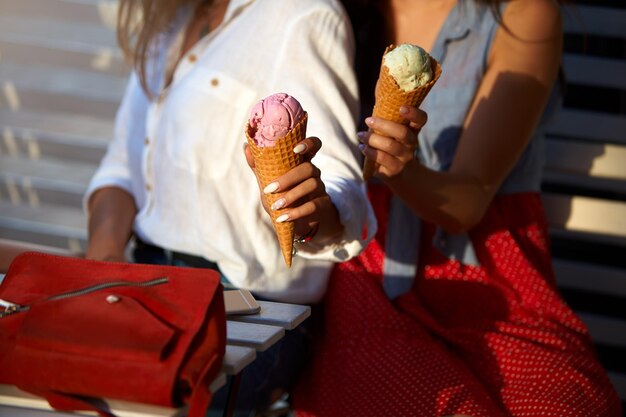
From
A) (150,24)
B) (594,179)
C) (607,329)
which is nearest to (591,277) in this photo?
(607,329)

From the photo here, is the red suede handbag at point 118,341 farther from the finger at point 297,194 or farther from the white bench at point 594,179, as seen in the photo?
the white bench at point 594,179

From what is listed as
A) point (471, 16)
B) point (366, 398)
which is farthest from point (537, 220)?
point (366, 398)

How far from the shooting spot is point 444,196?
190 centimetres

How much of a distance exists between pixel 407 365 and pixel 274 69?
754 millimetres

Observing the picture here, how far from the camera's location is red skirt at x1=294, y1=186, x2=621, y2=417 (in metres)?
1.88

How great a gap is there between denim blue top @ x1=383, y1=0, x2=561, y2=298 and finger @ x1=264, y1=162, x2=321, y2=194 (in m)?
0.67

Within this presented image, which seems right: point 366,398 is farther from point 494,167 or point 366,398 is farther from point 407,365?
point 494,167

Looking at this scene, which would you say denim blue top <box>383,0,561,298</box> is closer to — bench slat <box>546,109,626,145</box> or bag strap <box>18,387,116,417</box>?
bench slat <box>546,109,626,145</box>

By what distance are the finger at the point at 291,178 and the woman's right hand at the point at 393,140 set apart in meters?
0.15

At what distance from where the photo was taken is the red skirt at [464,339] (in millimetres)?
1879

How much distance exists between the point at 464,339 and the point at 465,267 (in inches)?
7.7

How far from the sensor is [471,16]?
2.14 m

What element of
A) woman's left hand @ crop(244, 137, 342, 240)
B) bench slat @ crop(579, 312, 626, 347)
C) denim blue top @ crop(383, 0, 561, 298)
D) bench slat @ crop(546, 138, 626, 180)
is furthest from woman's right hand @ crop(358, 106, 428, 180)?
bench slat @ crop(579, 312, 626, 347)

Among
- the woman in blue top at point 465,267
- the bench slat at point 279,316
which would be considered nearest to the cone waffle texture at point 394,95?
the woman in blue top at point 465,267
